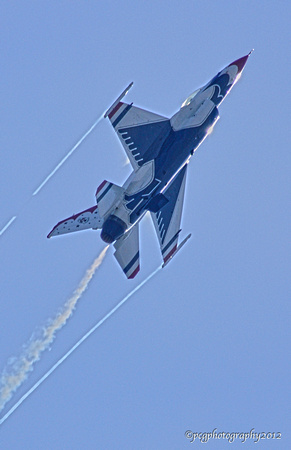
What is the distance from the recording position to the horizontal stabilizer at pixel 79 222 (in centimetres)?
5025

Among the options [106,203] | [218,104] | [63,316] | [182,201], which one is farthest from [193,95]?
[63,316]

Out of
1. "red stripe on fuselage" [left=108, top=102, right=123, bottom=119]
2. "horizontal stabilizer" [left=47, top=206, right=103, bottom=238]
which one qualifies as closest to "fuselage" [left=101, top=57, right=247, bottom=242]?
"red stripe on fuselage" [left=108, top=102, right=123, bottom=119]

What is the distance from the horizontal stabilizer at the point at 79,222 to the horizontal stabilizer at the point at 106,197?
139cm

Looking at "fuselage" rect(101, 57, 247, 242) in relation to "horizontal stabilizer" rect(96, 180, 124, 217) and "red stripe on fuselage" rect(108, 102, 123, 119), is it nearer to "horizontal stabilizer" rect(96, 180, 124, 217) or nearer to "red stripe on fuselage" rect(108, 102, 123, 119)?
"horizontal stabilizer" rect(96, 180, 124, 217)

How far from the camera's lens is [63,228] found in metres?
50.6

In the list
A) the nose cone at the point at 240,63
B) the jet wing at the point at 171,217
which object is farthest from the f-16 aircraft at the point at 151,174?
the nose cone at the point at 240,63

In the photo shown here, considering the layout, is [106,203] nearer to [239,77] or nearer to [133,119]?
[133,119]

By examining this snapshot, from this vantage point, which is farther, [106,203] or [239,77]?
[239,77]

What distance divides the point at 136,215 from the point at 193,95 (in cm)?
935

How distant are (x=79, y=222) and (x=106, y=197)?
2.76 meters

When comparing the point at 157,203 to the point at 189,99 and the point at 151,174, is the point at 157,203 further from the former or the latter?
the point at 189,99

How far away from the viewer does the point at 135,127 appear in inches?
2056

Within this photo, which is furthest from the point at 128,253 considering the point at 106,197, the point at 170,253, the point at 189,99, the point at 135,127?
the point at 189,99

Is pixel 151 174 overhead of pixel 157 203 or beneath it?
overhead
